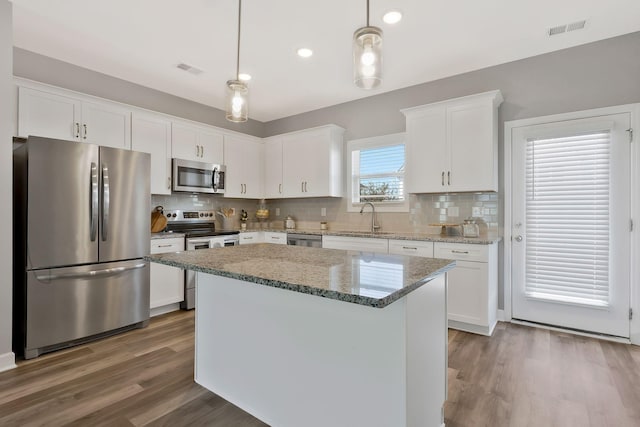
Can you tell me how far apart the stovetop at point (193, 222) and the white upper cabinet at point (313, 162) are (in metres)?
1.15

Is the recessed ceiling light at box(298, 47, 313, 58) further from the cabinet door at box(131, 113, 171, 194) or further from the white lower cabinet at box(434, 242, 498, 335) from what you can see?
the white lower cabinet at box(434, 242, 498, 335)

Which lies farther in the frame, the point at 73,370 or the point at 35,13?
the point at 35,13

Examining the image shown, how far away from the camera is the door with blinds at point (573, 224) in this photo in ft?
9.65

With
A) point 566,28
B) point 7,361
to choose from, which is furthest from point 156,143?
point 566,28

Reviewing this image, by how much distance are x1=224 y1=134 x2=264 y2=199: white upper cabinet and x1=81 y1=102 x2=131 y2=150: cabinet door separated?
1339 mm

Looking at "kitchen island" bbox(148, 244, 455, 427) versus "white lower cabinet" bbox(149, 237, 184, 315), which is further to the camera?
"white lower cabinet" bbox(149, 237, 184, 315)

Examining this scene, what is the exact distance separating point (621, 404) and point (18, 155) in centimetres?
476

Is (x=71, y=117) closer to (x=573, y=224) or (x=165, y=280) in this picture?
(x=165, y=280)

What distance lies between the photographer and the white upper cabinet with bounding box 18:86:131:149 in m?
2.92

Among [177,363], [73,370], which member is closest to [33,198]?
[73,370]

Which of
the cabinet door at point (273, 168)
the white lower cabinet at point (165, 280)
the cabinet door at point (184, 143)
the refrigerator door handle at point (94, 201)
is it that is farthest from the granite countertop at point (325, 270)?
the cabinet door at point (273, 168)

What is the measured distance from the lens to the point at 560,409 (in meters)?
1.93

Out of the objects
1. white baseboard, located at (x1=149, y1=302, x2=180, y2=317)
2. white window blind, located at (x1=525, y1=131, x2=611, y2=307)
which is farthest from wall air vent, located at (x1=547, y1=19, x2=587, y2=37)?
white baseboard, located at (x1=149, y1=302, x2=180, y2=317)

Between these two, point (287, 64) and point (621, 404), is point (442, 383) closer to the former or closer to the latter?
point (621, 404)
